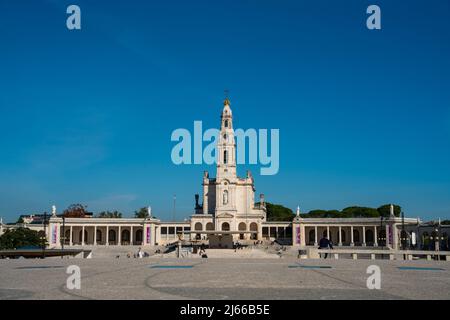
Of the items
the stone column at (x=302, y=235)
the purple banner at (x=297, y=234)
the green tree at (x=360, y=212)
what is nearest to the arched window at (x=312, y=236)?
the stone column at (x=302, y=235)

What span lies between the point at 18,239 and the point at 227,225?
127 ft

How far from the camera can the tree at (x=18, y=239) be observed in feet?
276

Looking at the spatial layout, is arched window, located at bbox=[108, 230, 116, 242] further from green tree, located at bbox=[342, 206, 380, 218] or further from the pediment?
green tree, located at bbox=[342, 206, 380, 218]

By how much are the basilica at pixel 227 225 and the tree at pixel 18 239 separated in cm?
617

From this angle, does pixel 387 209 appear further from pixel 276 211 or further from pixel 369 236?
pixel 369 236

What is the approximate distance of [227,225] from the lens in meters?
105

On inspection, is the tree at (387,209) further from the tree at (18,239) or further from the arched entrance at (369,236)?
the tree at (18,239)

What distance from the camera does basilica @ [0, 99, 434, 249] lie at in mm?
100500

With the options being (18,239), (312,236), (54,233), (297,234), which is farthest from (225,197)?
(18,239)

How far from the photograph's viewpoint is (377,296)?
16078 mm
